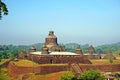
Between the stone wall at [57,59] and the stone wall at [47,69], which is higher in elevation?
the stone wall at [57,59]

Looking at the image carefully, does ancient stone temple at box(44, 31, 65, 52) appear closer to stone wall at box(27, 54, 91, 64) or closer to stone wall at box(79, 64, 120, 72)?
stone wall at box(27, 54, 91, 64)

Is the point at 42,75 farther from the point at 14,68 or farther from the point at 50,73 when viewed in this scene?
the point at 14,68

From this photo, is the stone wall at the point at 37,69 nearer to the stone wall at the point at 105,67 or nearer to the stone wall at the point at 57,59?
the stone wall at the point at 57,59

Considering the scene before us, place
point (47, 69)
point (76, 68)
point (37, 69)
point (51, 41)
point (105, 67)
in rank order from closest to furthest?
point (37, 69), point (47, 69), point (76, 68), point (105, 67), point (51, 41)

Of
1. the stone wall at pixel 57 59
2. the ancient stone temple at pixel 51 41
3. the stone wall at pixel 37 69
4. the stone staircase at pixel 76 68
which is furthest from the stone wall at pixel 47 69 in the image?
the ancient stone temple at pixel 51 41

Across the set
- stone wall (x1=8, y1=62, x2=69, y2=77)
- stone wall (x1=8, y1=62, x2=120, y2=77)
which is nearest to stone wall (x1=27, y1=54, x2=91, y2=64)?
stone wall (x1=8, y1=62, x2=120, y2=77)

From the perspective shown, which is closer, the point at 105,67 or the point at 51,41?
the point at 105,67

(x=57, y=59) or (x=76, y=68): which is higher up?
(x=57, y=59)

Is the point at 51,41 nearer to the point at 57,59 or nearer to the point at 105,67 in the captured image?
the point at 57,59

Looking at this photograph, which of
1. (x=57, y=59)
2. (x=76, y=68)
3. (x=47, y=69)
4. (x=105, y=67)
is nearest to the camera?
(x=47, y=69)

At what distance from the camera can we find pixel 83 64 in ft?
135

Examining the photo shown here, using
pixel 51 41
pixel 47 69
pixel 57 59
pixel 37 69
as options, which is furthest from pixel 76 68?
pixel 51 41

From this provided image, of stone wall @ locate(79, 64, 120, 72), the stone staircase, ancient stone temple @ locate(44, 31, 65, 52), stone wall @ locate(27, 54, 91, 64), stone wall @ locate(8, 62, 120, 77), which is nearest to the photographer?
stone wall @ locate(8, 62, 120, 77)

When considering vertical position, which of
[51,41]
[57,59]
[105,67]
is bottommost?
[105,67]
